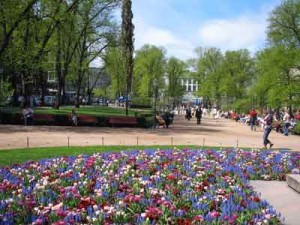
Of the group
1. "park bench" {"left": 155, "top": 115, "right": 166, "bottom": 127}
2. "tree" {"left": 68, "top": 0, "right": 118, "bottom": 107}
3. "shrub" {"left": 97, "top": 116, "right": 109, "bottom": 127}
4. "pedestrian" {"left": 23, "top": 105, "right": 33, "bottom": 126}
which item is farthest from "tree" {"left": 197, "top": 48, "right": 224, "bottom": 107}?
"pedestrian" {"left": 23, "top": 105, "right": 33, "bottom": 126}

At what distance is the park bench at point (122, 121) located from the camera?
33.0 m

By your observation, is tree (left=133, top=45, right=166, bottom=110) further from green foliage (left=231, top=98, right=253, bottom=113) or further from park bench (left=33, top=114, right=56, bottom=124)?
park bench (left=33, top=114, right=56, bottom=124)

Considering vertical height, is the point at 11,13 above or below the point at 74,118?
above

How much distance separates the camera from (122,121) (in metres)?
33.2

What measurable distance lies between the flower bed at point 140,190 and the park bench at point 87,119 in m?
19.1

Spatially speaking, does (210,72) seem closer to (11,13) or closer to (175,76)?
(175,76)

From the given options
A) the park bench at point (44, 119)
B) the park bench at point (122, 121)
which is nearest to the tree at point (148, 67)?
the park bench at point (122, 121)

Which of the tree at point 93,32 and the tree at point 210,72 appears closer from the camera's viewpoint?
the tree at point 93,32

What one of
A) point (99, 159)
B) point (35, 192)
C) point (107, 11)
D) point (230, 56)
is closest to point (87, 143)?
point (99, 159)

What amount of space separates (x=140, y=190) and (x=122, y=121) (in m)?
24.8

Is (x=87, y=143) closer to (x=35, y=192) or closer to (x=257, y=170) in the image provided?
(x=257, y=170)

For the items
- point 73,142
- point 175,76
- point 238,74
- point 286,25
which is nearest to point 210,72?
point 175,76

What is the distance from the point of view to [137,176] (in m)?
10.4

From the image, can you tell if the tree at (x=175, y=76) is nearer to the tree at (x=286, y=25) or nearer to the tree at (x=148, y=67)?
the tree at (x=148, y=67)
